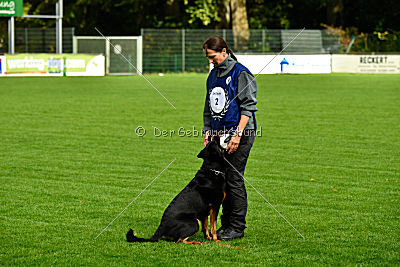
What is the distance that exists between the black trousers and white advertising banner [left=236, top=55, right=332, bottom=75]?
22870 millimetres

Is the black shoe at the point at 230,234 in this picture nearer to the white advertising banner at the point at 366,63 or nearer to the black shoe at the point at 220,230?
the black shoe at the point at 220,230

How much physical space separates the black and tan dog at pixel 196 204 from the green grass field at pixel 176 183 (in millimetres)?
132

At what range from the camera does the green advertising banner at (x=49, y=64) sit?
31328 millimetres

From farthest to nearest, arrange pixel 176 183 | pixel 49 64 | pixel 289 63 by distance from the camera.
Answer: pixel 49 64 → pixel 289 63 → pixel 176 183

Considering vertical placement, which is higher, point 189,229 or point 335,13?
point 335,13

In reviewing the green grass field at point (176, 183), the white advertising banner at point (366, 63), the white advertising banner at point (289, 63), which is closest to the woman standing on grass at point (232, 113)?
the green grass field at point (176, 183)

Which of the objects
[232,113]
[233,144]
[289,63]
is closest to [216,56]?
[232,113]

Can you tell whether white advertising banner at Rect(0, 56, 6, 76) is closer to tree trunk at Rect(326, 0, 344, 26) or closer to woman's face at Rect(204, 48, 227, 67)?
woman's face at Rect(204, 48, 227, 67)

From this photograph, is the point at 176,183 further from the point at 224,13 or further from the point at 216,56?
the point at 224,13

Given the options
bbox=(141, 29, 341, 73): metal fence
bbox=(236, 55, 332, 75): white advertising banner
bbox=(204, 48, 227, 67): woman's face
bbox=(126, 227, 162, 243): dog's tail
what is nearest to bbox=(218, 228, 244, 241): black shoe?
bbox=(126, 227, 162, 243): dog's tail

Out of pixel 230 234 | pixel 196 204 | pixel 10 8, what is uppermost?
pixel 10 8

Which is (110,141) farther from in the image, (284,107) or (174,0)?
(174,0)

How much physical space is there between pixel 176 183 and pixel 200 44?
33.2 meters

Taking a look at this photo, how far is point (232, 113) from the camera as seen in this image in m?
6.09
